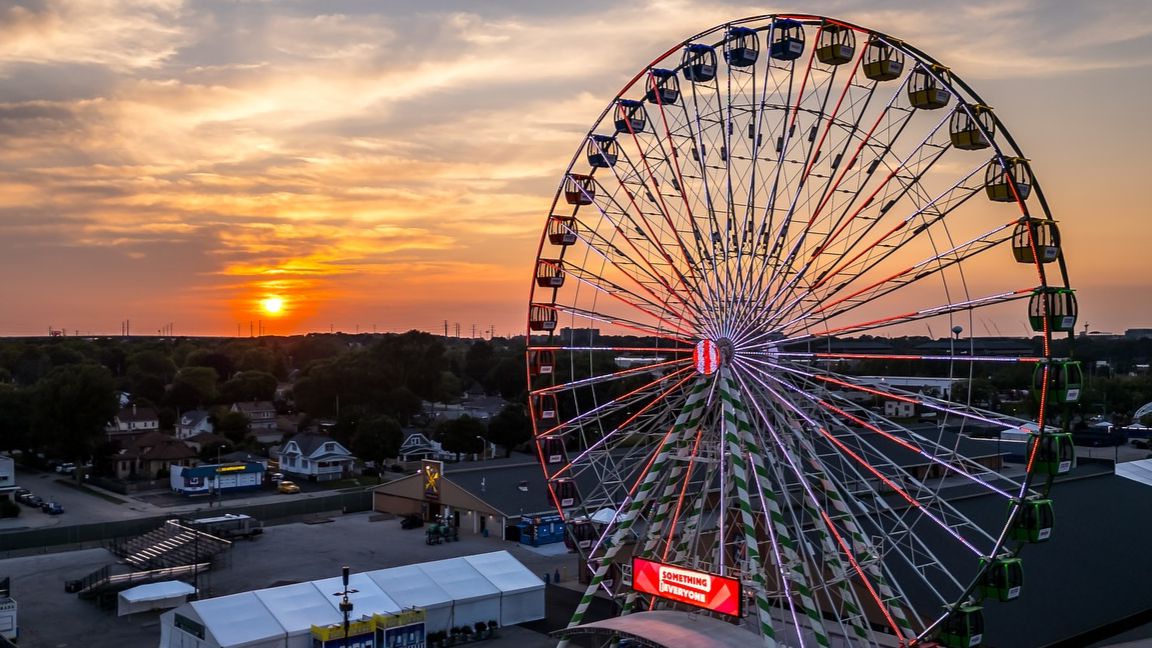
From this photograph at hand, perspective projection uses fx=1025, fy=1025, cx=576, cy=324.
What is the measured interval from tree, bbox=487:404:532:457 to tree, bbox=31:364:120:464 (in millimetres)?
28335

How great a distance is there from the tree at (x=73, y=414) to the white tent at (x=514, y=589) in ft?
154

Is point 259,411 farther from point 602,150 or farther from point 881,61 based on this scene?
point 881,61

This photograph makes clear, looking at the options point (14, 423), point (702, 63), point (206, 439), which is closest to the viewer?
point (702, 63)

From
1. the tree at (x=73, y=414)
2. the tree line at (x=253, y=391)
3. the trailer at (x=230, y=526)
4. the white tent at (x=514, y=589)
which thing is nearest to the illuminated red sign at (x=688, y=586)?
the white tent at (x=514, y=589)

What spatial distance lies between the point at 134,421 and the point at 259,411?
1756 cm

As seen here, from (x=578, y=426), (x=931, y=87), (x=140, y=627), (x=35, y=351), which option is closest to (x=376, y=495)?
(x=140, y=627)

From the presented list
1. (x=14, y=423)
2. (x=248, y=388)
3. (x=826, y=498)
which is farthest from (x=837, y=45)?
(x=248, y=388)

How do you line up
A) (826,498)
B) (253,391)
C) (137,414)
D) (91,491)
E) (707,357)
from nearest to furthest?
(826,498) < (707,357) < (91,491) < (137,414) < (253,391)

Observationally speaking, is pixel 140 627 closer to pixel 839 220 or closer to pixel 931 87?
pixel 839 220

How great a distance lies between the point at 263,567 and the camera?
44.8 m

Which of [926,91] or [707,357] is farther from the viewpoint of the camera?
[707,357]

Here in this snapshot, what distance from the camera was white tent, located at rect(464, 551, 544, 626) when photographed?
35.7 meters

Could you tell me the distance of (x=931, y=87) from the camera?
80.4 feet

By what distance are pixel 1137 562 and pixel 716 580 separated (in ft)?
74.2
